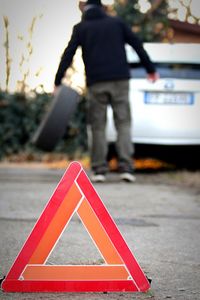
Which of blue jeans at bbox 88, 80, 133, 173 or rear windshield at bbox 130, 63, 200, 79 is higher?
rear windshield at bbox 130, 63, 200, 79

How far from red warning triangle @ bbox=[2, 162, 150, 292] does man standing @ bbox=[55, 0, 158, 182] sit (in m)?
3.62

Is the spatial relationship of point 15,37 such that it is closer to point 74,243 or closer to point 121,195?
point 74,243

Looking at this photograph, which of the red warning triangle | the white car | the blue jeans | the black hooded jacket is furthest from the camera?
the white car

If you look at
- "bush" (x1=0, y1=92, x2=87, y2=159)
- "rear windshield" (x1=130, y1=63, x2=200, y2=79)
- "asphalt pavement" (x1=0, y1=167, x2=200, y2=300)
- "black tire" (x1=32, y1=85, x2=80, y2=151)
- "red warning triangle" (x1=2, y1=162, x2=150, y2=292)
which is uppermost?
"black tire" (x1=32, y1=85, x2=80, y2=151)

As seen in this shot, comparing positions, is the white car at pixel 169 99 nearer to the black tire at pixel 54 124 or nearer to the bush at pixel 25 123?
the bush at pixel 25 123

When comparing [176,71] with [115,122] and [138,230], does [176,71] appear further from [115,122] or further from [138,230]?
[138,230]

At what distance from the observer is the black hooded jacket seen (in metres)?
7.70

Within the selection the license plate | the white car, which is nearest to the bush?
the white car

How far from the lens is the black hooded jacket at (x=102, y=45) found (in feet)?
25.3

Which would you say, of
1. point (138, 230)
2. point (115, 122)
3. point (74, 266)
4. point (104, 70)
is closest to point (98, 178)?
point (115, 122)

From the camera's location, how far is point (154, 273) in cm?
398

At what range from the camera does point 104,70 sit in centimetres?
798

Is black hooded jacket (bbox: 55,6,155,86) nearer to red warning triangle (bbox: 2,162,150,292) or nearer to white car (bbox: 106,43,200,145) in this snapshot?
white car (bbox: 106,43,200,145)

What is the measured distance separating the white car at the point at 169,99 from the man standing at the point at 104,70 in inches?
27.2
